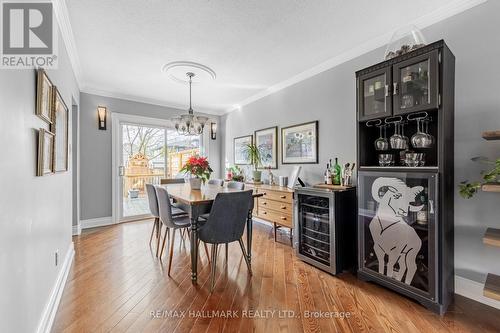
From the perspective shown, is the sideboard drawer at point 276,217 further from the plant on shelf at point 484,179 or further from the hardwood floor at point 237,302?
the plant on shelf at point 484,179

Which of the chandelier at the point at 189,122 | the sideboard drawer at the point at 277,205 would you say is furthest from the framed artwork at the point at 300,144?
the chandelier at the point at 189,122

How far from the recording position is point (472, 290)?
194 cm

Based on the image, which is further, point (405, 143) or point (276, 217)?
point (276, 217)

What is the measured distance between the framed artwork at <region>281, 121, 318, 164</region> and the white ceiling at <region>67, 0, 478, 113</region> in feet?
2.82

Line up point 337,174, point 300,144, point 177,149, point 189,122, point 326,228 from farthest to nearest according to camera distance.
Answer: point 177,149 < point 300,144 < point 189,122 < point 337,174 < point 326,228

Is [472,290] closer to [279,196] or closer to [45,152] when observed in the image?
[279,196]

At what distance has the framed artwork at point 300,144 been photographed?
11.1ft

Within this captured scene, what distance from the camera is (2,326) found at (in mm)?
1021

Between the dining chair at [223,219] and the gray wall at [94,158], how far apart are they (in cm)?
313

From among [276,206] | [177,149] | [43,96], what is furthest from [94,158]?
[276,206]

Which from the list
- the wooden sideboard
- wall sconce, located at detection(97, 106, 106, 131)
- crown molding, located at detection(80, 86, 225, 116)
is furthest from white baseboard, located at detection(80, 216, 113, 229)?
the wooden sideboard

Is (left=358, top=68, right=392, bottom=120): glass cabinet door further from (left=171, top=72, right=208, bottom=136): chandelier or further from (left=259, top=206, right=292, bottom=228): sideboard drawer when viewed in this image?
(left=171, top=72, right=208, bottom=136): chandelier

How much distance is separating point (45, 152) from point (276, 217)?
2.71 meters

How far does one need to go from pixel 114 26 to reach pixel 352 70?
2741 mm
